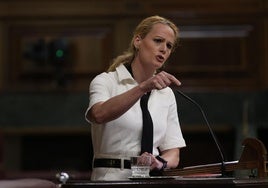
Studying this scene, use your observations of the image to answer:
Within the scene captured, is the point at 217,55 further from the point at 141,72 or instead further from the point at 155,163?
the point at 155,163

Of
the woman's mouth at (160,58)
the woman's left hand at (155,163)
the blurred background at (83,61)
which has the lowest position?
the woman's left hand at (155,163)

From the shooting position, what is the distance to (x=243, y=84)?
574cm

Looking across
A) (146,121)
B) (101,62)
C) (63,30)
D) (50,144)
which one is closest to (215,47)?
(101,62)

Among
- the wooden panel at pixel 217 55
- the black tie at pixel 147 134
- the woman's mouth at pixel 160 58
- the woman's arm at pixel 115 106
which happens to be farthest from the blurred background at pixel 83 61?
the woman's arm at pixel 115 106

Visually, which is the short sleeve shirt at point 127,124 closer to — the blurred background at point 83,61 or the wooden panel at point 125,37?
the blurred background at point 83,61

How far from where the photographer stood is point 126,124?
2451mm

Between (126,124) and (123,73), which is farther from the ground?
(123,73)

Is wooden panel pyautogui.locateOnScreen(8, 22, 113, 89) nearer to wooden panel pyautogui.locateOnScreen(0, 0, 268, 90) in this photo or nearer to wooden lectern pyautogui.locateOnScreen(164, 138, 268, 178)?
wooden panel pyautogui.locateOnScreen(0, 0, 268, 90)

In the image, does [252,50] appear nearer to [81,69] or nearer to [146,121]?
[81,69]

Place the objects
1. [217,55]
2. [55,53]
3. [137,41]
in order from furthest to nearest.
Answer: [217,55]
[55,53]
[137,41]

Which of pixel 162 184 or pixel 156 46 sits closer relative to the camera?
pixel 162 184

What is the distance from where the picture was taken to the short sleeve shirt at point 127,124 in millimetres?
2436

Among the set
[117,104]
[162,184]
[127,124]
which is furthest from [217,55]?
[162,184]

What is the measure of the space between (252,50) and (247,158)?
3592mm
